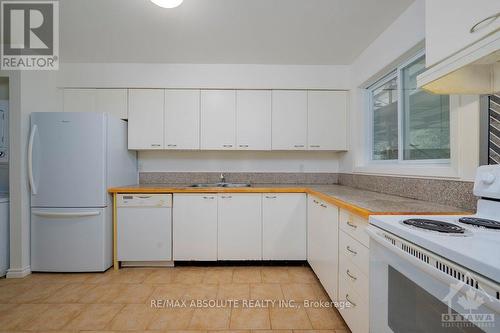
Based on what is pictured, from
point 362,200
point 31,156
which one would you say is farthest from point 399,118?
point 31,156

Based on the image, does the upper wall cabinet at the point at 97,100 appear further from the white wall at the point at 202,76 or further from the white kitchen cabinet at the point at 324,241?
the white kitchen cabinet at the point at 324,241

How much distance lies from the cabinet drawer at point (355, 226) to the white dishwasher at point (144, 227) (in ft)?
5.92

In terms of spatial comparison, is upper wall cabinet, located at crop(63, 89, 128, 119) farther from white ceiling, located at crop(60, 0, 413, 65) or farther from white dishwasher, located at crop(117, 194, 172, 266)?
white dishwasher, located at crop(117, 194, 172, 266)

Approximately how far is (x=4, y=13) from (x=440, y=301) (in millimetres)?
3456

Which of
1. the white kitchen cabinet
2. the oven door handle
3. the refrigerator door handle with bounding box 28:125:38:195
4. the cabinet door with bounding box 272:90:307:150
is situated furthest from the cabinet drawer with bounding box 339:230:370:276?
the refrigerator door handle with bounding box 28:125:38:195

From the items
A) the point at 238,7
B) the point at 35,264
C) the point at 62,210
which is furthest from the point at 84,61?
the point at 35,264

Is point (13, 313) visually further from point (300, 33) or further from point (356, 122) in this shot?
point (356, 122)

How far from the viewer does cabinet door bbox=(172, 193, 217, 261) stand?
253 centimetres

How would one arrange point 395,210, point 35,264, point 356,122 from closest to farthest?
point 395,210 → point 35,264 → point 356,122

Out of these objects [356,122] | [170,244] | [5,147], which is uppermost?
[356,122]

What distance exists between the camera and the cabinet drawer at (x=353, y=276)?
1.27 metres

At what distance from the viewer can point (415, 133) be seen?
201 cm

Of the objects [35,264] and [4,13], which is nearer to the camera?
[4,13]

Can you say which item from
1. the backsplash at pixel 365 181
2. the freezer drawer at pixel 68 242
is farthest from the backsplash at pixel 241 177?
the freezer drawer at pixel 68 242
